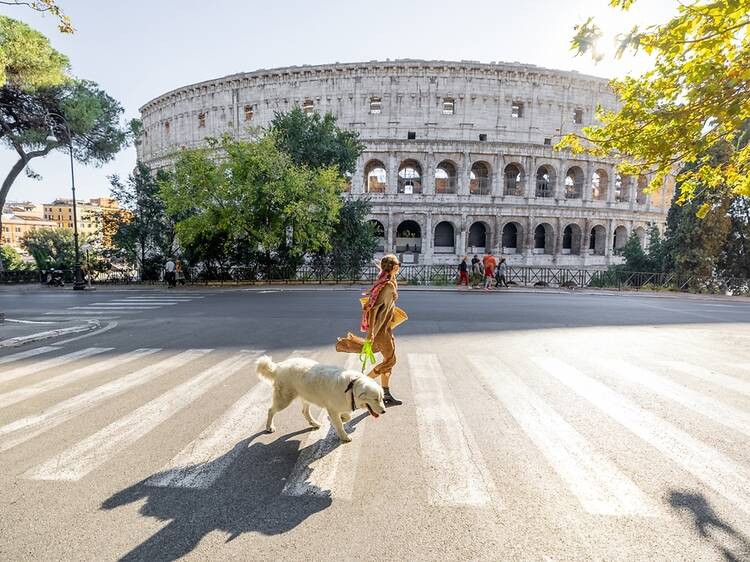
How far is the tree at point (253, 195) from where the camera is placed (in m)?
19.3

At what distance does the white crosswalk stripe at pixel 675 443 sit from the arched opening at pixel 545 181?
37.9 metres

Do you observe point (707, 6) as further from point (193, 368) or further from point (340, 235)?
point (340, 235)

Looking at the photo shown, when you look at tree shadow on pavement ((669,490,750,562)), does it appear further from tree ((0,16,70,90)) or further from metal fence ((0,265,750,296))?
tree ((0,16,70,90))

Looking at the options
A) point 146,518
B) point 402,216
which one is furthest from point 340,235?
point 146,518

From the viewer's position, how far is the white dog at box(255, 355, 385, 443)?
3.45m

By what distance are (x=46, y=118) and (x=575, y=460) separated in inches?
1421

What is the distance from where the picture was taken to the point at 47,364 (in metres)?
6.40

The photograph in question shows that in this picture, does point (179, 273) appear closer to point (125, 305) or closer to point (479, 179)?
point (125, 305)

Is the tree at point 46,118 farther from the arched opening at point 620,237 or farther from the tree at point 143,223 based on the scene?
the arched opening at point 620,237

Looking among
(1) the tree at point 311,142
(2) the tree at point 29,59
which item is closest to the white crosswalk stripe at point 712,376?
(1) the tree at point 311,142

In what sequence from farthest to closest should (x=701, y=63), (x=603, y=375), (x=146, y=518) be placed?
(x=603, y=375) → (x=701, y=63) → (x=146, y=518)

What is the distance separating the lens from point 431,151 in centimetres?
3606

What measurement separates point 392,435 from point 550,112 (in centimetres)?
4167

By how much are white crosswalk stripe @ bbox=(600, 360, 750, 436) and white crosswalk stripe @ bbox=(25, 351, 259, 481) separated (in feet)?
20.3
